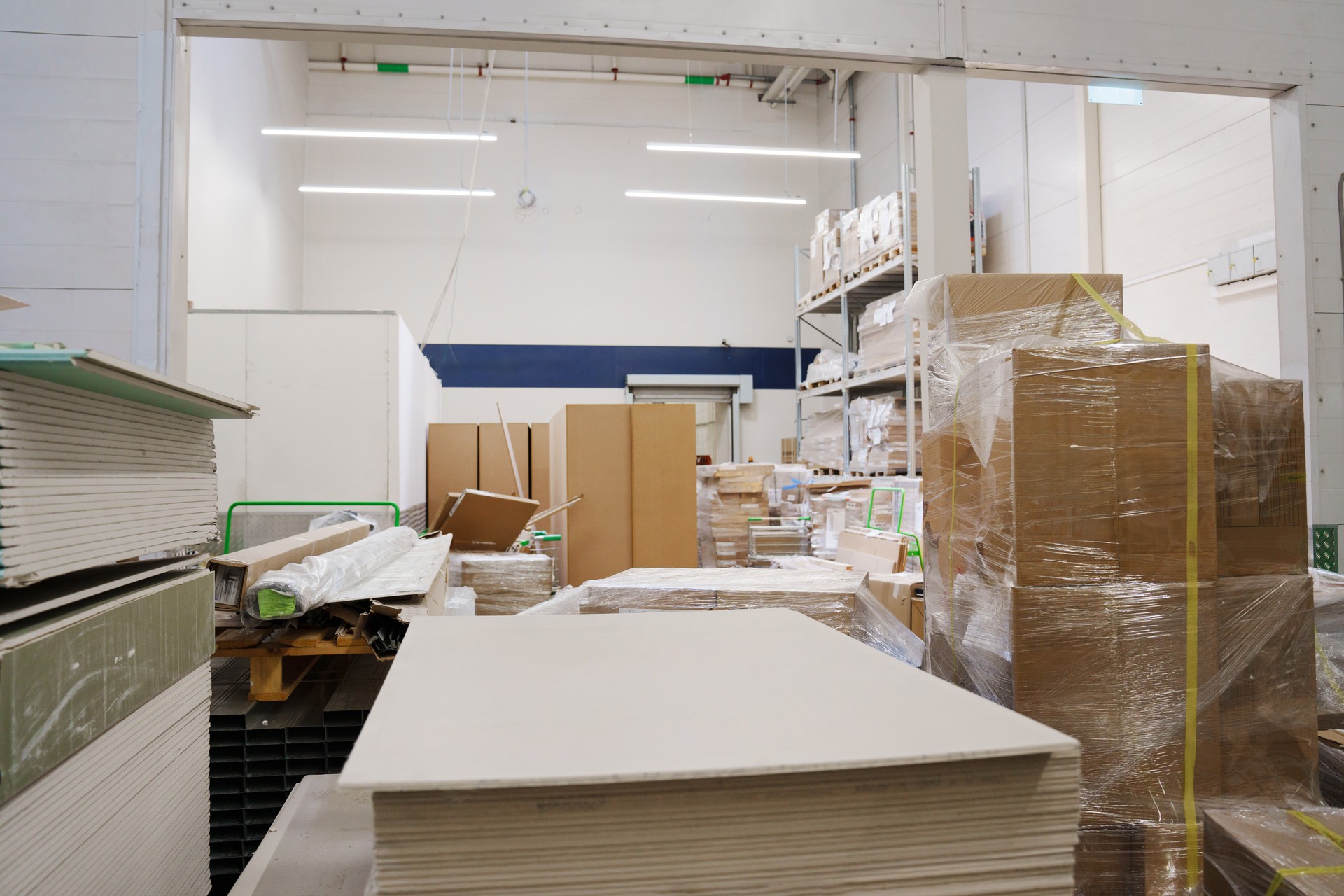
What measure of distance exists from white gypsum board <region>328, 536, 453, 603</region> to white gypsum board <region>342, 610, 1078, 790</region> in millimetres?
1065

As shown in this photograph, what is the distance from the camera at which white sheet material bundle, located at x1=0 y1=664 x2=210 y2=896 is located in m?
1.10

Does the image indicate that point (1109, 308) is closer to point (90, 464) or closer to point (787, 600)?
point (787, 600)

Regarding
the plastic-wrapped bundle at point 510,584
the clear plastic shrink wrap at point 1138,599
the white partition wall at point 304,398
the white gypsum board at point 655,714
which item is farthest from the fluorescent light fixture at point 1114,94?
the white partition wall at point 304,398

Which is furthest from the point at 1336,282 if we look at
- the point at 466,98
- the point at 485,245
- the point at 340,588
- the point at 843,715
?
the point at 466,98

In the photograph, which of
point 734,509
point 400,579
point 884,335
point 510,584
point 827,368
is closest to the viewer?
point 400,579

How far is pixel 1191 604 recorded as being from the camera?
1.80 metres

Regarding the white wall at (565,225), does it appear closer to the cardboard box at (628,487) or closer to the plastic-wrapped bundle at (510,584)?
the cardboard box at (628,487)

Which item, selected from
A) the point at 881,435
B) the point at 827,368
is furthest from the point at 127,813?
the point at 827,368

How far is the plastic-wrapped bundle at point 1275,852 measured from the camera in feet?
4.33

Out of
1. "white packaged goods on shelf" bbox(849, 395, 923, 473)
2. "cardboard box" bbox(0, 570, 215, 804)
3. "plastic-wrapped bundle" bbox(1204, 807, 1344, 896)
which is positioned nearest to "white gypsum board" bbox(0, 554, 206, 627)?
"cardboard box" bbox(0, 570, 215, 804)

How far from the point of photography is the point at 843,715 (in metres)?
0.94

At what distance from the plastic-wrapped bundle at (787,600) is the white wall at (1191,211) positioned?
3.50 metres

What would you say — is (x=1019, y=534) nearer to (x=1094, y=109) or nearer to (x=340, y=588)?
(x=340, y=588)

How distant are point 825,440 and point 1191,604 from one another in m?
6.77
